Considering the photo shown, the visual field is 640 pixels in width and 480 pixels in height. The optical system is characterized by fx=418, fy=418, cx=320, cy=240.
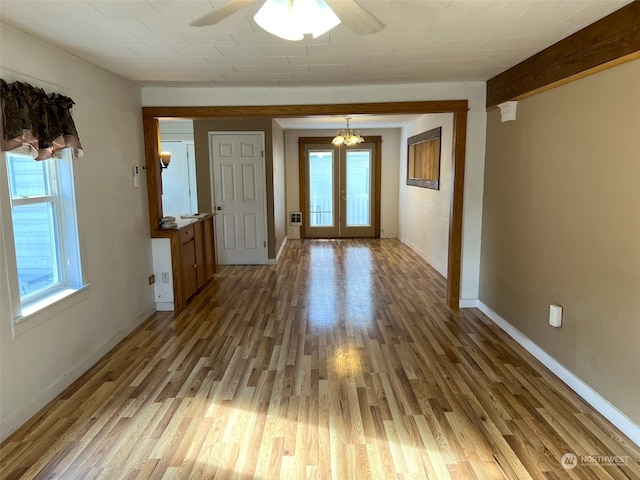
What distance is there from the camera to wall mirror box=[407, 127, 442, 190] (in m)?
5.93

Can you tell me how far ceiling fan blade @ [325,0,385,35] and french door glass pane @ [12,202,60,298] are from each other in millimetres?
2159

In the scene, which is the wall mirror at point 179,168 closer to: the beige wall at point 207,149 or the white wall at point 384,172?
the beige wall at point 207,149

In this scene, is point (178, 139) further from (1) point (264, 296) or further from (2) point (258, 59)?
(2) point (258, 59)

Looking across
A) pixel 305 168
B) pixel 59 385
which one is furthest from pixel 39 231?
pixel 305 168

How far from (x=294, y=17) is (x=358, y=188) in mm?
7272

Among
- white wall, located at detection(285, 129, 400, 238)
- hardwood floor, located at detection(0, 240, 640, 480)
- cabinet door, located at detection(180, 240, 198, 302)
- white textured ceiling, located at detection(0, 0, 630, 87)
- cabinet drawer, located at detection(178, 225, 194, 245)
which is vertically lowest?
hardwood floor, located at detection(0, 240, 640, 480)

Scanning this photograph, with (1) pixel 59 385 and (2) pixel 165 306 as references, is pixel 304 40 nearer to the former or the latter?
(1) pixel 59 385

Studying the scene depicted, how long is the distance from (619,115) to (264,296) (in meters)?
3.72

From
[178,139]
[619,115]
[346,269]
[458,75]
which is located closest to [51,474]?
[619,115]

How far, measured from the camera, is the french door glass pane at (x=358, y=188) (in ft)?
29.0

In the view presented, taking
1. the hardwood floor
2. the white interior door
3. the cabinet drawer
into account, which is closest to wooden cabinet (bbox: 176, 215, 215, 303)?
the cabinet drawer

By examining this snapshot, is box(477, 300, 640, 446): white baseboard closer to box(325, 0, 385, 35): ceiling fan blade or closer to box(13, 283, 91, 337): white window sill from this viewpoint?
box(325, 0, 385, 35): ceiling fan blade

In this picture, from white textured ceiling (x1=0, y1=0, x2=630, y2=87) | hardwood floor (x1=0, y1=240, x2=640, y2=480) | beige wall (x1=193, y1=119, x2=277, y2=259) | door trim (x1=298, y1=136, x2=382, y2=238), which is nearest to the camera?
hardwood floor (x1=0, y1=240, x2=640, y2=480)

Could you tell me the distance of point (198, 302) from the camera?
185 inches
